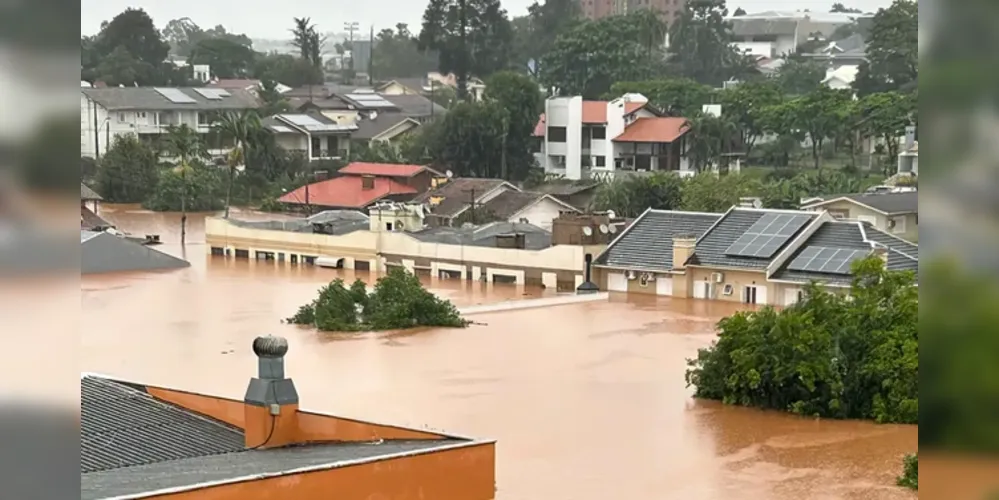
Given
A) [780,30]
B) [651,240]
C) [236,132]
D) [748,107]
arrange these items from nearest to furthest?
[651,240]
[748,107]
[236,132]
[780,30]

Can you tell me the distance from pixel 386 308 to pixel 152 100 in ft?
18.0

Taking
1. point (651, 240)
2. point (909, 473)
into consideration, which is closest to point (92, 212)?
point (651, 240)

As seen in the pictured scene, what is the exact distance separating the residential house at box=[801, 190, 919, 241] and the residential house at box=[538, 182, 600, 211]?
1805 millimetres

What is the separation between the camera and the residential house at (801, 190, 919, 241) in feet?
22.8

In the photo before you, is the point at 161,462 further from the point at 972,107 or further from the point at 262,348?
the point at 972,107

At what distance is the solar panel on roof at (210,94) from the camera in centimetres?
1129

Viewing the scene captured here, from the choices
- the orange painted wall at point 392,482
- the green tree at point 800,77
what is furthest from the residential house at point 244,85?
the orange painted wall at point 392,482

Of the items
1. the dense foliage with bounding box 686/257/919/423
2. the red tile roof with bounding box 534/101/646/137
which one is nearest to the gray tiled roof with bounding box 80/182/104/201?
the red tile roof with bounding box 534/101/646/137

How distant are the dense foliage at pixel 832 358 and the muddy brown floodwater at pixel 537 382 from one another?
59mm

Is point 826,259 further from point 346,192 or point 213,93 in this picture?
point 213,93

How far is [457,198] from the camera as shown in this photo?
28.9 ft

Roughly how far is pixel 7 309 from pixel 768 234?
6.25 metres

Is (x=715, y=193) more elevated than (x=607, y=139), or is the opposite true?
(x=607, y=139)

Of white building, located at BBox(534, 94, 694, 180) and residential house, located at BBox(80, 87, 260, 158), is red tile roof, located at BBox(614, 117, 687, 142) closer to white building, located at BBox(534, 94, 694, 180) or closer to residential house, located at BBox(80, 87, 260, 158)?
white building, located at BBox(534, 94, 694, 180)
